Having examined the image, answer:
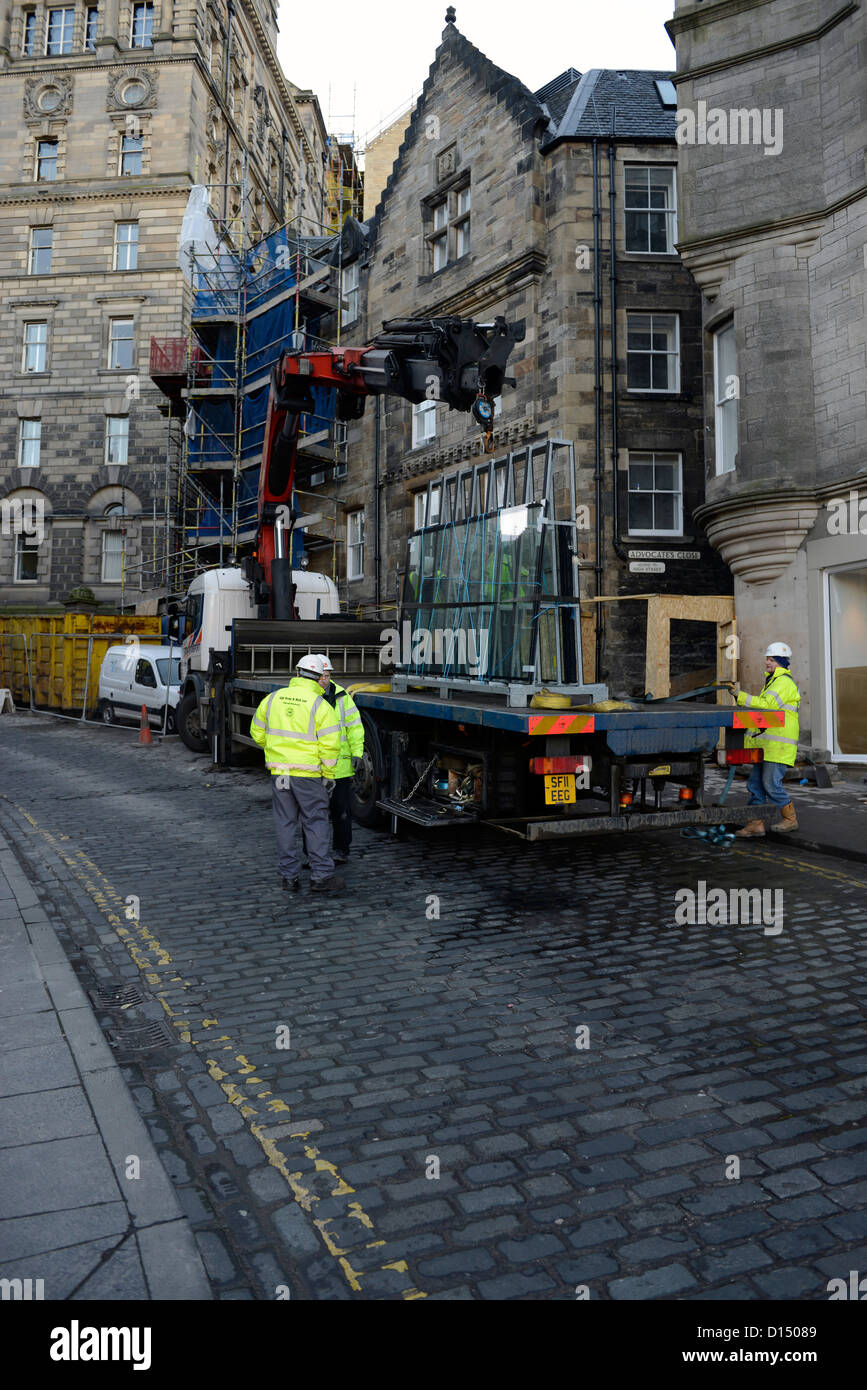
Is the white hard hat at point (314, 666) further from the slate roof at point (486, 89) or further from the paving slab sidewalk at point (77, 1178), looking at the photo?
the slate roof at point (486, 89)

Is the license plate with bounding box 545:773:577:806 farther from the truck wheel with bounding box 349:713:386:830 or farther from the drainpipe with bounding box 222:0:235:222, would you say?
the drainpipe with bounding box 222:0:235:222

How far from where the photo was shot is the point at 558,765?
22.3 ft

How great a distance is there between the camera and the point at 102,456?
114ft

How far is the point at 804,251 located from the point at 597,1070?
43.4 ft

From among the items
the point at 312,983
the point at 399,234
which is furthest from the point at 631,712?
the point at 399,234

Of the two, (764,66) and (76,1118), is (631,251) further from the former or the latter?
(76,1118)

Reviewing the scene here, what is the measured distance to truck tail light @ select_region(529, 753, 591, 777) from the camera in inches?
266

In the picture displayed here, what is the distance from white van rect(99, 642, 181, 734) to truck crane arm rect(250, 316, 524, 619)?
18.1ft

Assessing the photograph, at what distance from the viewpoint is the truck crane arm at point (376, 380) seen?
34.9 feet

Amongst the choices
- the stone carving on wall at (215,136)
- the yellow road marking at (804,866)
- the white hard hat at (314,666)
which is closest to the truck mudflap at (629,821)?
the yellow road marking at (804,866)

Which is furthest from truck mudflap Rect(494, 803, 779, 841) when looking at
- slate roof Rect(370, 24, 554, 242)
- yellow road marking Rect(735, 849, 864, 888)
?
slate roof Rect(370, 24, 554, 242)

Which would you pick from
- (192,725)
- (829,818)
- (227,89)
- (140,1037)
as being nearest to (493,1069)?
(140,1037)

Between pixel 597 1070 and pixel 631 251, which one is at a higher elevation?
pixel 631 251
